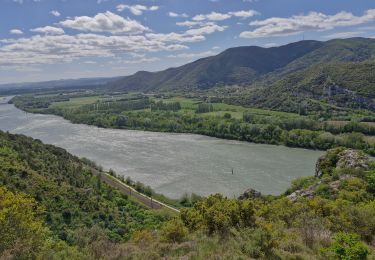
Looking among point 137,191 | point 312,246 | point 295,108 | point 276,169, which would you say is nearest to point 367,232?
point 312,246

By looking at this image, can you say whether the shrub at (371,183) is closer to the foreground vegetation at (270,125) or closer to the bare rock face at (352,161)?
the bare rock face at (352,161)

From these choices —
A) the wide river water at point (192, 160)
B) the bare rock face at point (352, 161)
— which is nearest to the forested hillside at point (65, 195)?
the wide river water at point (192, 160)

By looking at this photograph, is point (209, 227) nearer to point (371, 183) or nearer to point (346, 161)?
point (371, 183)

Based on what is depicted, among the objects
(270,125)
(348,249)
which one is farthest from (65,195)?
(270,125)

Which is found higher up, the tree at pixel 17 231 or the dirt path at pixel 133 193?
the tree at pixel 17 231

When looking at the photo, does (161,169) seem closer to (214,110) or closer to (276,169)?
(276,169)
